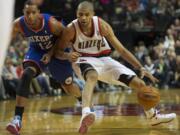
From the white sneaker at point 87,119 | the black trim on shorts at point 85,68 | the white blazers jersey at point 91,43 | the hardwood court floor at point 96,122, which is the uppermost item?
the white blazers jersey at point 91,43

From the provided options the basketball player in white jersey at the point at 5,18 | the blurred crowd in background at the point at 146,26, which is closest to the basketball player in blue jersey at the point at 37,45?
the basketball player in white jersey at the point at 5,18

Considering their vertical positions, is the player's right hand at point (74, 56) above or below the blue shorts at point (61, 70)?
above

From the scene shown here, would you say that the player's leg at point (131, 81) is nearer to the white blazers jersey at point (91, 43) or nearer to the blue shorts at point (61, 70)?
the white blazers jersey at point (91, 43)

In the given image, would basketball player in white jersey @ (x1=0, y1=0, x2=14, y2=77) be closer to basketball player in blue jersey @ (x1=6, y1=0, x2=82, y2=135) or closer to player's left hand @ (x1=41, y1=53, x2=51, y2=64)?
basketball player in blue jersey @ (x1=6, y1=0, x2=82, y2=135)

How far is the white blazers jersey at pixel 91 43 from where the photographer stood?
5.06 metres

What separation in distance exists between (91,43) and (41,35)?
56 cm

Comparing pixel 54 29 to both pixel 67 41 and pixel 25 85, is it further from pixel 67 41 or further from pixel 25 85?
pixel 25 85

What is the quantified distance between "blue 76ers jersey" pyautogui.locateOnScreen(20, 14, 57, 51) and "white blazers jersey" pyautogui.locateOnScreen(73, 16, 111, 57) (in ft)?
0.96

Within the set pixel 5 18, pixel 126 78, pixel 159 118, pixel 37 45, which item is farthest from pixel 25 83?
pixel 5 18

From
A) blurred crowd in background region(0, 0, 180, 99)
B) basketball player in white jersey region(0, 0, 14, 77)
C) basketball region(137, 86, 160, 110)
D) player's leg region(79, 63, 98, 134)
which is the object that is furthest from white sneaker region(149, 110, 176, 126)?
blurred crowd in background region(0, 0, 180, 99)

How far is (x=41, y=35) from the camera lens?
512 centimetres

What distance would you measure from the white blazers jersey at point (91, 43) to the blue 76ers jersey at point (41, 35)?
0.29 meters

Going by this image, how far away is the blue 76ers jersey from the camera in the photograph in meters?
5.12

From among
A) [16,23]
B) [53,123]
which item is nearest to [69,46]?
[16,23]
